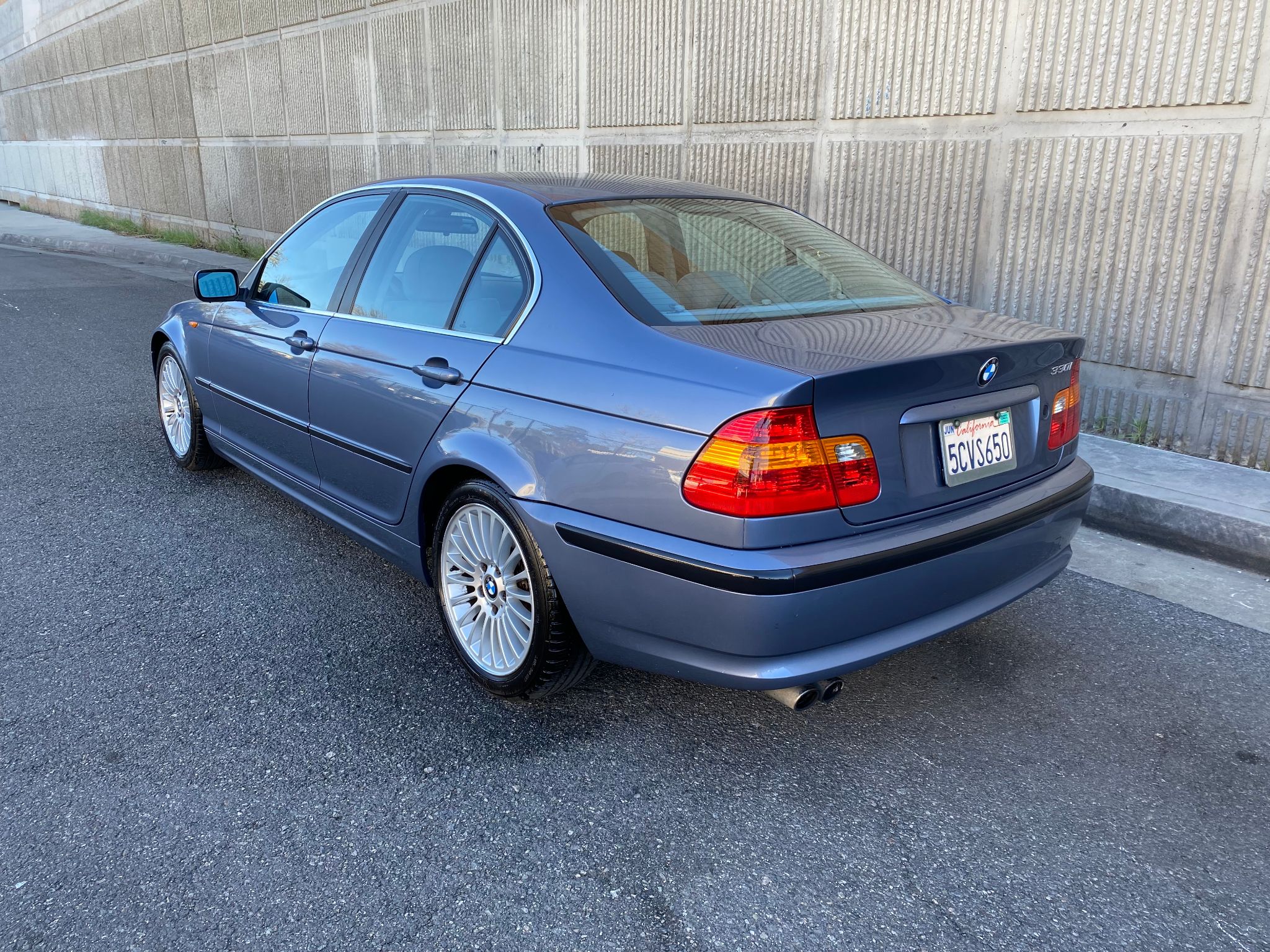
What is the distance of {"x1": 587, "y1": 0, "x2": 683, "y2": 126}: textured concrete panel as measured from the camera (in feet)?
25.5

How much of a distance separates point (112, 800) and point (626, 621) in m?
1.39

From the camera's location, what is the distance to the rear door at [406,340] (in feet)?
9.63

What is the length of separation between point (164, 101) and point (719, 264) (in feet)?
60.7

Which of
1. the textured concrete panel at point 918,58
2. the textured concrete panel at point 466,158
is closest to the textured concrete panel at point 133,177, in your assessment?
the textured concrete panel at point 466,158

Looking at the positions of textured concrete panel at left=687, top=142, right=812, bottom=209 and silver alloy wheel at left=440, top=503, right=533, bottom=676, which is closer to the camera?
silver alloy wheel at left=440, top=503, right=533, bottom=676

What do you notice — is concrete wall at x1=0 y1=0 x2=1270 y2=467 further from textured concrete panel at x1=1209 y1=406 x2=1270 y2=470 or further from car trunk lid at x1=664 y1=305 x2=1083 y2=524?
A: car trunk lid at x1=664 y1=305 x2=1083 y2=524

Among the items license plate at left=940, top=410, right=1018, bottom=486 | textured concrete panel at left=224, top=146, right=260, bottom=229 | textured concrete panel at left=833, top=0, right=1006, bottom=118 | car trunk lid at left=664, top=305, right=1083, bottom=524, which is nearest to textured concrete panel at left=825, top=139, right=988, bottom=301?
textured concrete panel at left=833, top=0, right=1006, bottom=118

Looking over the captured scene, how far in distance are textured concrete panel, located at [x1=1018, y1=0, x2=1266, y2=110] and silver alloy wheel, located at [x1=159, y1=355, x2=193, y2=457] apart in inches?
195

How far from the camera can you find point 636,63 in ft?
26.7

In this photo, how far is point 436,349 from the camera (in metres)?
3.01

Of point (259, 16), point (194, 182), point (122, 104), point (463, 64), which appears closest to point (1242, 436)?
point (463, 64)

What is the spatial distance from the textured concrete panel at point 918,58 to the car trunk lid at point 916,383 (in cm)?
355

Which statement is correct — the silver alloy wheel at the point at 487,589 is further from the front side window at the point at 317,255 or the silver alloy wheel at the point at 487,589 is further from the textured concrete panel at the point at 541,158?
the textured concrete panel at the point at 541,158

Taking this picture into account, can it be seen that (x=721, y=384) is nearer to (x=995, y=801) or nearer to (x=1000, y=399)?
(x=1000, y=399)
